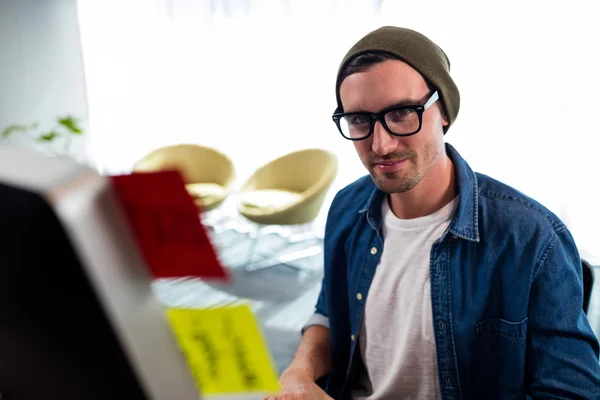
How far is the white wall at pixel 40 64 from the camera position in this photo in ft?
15.1

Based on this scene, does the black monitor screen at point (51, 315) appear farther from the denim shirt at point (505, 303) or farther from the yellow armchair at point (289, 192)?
the yellow armchair at point (289, 192)

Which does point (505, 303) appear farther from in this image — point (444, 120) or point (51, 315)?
point (51, 315)

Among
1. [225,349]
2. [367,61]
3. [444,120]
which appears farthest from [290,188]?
[225,349]

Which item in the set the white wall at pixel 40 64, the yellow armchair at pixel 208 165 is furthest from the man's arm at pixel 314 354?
the white wall at pixel 40 64

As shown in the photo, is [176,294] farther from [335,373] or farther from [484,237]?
[335,373]

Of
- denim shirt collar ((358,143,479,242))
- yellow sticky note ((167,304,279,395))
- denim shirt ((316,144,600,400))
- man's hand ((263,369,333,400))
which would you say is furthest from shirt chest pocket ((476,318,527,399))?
yellow sticky note ((167,304,279,395))

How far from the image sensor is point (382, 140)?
105cm

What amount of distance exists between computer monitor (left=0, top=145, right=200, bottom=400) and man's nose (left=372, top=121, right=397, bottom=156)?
87 cm

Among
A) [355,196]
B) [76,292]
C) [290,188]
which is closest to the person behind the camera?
[76,292]

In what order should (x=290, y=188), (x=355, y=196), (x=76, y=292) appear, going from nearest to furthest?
(x=76, y=292), (x=355, y=196), (x=290, y=188)

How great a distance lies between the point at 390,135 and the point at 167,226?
0.88m

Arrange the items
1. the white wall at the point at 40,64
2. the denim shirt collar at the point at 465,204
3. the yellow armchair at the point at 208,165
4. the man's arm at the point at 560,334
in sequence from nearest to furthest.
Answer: the man's arm at the point at 560,334 → the denim shirt collar at the point at 465,204 → the yellow armchair at the point at 208,165 → the white wall at the point at 40,64

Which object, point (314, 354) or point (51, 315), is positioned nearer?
point (51, 315)

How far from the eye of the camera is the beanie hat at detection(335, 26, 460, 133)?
1027mm
